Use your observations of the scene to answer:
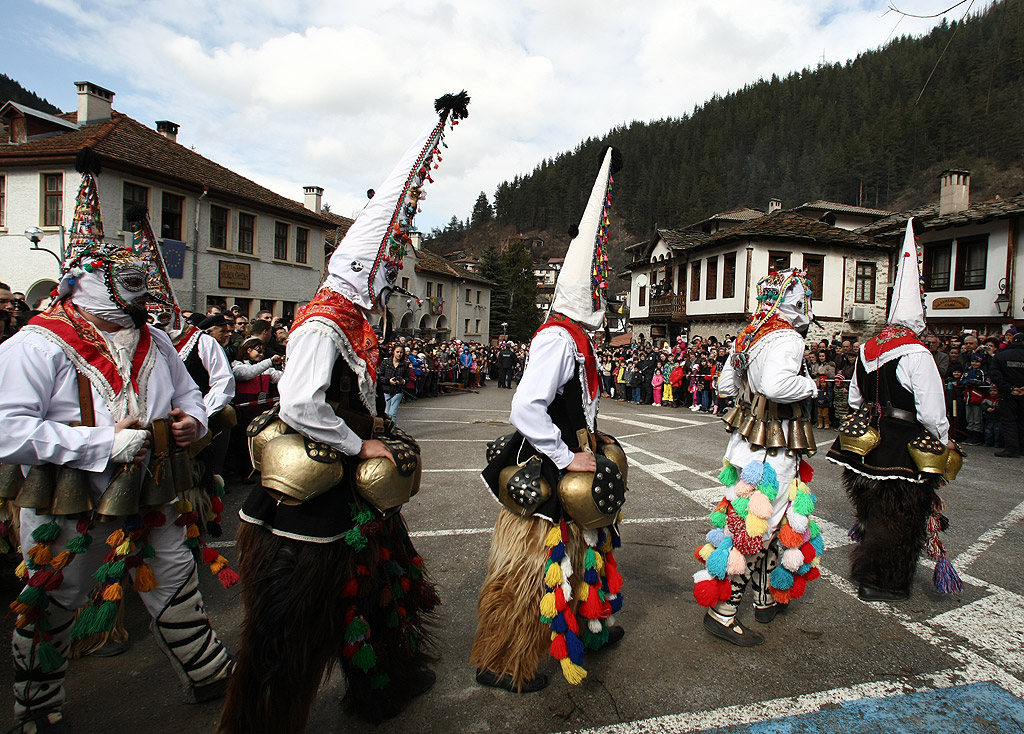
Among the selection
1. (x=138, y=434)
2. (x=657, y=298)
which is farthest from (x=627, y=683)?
(x=657, y=298)

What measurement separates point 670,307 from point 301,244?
21.8 metres

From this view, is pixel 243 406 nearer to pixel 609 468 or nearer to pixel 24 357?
pixel 24 357

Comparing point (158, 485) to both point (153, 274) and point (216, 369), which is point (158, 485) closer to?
point (153, 274)

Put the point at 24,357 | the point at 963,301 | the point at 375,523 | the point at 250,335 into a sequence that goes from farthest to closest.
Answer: the point at 963,301 → the point at 250,335 → the point at 375,523 → the point at 24,357

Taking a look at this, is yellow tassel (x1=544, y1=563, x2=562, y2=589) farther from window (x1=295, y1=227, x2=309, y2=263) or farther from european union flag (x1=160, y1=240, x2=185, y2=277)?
window (x1=295, y1=227, x2=309, y2=263)

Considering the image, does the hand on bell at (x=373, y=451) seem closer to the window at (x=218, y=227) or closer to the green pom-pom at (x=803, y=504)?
the green pom-pom at (x=803, y=504)


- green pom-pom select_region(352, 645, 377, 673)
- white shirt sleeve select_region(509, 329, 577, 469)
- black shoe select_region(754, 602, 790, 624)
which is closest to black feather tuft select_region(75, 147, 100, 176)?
white shirt sleeve select_region(509, 329, 577, 469)

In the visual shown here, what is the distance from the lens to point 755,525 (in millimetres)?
3551

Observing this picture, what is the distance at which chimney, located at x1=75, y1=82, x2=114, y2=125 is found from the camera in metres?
20.7

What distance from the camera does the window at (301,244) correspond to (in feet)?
90.5

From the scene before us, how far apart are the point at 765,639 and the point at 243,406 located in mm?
6281

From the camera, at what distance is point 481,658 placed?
9.67 ft

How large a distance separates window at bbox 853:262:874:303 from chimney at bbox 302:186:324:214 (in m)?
28.9

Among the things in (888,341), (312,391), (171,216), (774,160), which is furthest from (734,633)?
(774,160)
